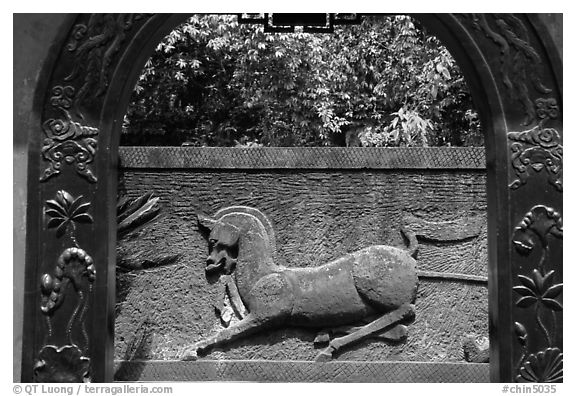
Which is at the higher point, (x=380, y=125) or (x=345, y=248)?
(x=380, y=125)

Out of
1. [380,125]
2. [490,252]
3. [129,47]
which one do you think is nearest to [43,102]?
[129,47]

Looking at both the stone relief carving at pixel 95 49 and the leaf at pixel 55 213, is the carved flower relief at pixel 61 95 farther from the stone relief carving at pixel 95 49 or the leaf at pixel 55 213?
the leaf at pixel 55 213

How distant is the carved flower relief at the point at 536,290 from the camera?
3.10 meters

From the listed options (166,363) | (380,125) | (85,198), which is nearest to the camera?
(85,198)

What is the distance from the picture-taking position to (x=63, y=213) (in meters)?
3.09

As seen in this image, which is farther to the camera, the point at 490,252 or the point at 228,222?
the point at 228,222

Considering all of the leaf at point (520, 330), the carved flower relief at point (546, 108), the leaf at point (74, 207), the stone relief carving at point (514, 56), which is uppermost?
the stone relief carving at point (514, 56)

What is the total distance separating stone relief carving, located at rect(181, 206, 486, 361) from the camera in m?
6.85

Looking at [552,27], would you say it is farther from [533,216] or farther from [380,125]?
[380,125]

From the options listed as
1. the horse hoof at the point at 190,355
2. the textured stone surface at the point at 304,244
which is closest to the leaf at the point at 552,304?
the textured stone surface at the point at 304,244

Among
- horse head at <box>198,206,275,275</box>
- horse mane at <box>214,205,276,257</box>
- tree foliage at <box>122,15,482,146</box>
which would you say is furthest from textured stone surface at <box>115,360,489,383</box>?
tree foliage at <box>122,15,482,146</box>

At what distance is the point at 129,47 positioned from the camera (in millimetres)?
3156

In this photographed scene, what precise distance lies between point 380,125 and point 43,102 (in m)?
10.3

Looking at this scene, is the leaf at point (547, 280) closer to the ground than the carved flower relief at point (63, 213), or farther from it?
closer to the ground
